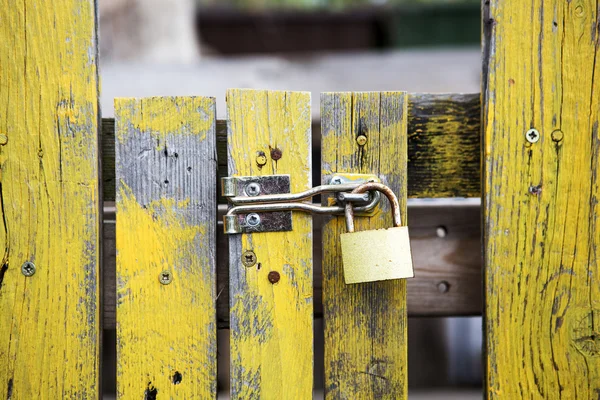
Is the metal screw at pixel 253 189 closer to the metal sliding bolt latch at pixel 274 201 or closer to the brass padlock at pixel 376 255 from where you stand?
the metal sliding bolt latch at pixel 274 201

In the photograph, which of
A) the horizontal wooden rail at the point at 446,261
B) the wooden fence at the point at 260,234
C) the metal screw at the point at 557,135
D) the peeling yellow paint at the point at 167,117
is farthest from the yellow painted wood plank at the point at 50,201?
the metal screw at the point at 557,135

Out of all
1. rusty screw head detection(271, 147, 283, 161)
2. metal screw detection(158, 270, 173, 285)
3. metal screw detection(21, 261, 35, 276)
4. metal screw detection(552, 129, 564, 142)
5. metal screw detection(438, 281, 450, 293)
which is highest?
metal screw detection(552, 129, 564, 142)

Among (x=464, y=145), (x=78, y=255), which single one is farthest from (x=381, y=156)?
(x=78, y=255)

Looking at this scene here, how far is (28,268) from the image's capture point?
3.96 feet

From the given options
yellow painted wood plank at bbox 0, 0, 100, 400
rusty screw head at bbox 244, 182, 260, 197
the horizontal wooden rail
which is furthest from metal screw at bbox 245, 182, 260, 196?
the horizontal wooden rail

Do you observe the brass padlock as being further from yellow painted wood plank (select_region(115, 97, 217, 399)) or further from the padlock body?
yellow painted wood plank (select_region(115, 97, 217, 399))

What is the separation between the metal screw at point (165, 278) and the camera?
1.20 metres

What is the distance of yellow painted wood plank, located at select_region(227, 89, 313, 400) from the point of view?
1.19m

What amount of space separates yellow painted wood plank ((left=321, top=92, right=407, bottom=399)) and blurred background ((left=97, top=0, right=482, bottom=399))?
20 centimetres

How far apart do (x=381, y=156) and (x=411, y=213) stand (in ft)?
1.05

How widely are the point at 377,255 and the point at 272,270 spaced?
0.82ft

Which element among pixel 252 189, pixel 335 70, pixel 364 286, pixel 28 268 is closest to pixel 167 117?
pixel 252 189

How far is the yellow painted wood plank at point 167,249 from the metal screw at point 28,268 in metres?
0.21

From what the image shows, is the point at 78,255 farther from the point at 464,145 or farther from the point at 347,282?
the point at 464,145
